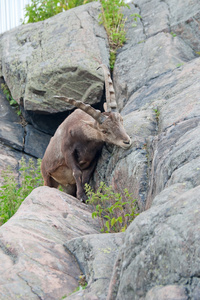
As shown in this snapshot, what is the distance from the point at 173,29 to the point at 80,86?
268cm

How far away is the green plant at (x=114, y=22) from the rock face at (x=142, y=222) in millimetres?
2128

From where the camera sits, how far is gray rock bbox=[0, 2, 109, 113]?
1057cm

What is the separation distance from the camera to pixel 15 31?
43.3ft

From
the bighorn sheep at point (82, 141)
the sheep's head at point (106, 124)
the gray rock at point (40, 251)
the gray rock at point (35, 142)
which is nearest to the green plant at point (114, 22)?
the gray rock at point (35, 142)

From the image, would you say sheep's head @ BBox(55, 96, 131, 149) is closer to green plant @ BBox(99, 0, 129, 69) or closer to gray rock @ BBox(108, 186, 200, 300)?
gray rock @ BBox(108, 186, 200, 300)

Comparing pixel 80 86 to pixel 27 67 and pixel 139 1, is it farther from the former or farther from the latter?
pixel 139 1

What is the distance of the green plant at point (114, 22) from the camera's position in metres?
11.9

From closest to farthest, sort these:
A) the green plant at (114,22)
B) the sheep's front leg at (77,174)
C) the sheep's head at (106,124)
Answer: the sheep's head at (106,124) → the sheep's front leg at (77,174) → the green plant at (114,22)

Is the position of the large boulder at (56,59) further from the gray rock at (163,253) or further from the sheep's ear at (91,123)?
the gray rock at (163,253)

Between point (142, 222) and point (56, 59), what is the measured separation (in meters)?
8.01

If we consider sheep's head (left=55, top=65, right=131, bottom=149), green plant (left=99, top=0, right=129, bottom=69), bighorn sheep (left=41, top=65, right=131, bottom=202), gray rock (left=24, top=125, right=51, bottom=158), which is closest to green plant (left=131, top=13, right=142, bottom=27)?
green plant (left=99, top=0, right=129, bottom=69)

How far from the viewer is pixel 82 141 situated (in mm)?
8148

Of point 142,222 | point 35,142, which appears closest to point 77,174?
point 35,142

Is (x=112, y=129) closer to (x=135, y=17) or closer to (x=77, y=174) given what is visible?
(x=77, y=174)
